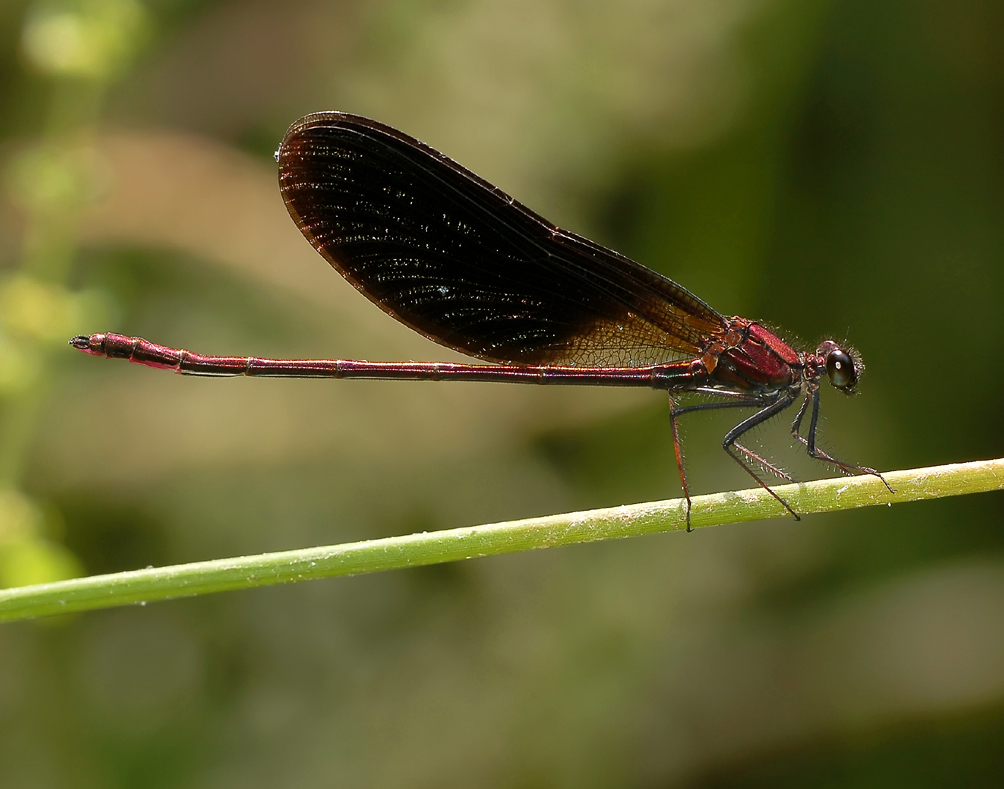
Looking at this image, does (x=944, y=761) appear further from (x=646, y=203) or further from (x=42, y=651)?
(x=42, y=651)

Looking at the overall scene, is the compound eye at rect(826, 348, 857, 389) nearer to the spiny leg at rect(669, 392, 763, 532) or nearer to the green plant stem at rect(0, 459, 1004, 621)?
the spiny leg at rect(669, 392, 763, 532)

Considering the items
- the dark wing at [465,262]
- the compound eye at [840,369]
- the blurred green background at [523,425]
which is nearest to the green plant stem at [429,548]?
the compound eye at [840,369]

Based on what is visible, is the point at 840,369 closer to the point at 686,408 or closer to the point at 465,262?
the point at 686,408

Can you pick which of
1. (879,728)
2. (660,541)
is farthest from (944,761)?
(660,541)

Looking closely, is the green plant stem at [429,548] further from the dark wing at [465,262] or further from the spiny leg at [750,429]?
the dark wing at [465,262]

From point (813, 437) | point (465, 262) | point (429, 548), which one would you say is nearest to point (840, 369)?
point (813, 437)

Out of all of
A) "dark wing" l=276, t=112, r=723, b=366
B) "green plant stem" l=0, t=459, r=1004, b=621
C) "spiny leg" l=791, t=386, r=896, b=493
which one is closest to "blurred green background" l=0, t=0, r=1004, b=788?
"spiny leg" l=791, t=386, r=896, b=493
